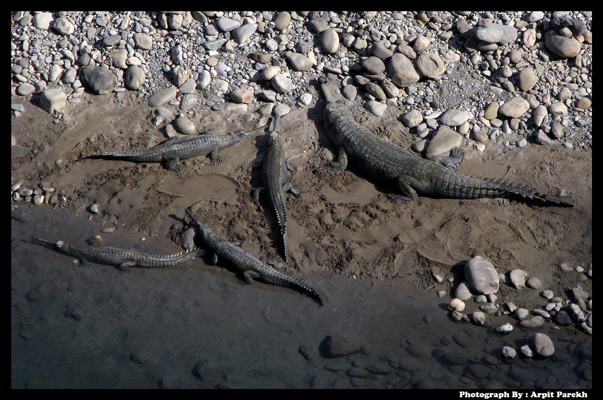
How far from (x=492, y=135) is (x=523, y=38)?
6.74ft

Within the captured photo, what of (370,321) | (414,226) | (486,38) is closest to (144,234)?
(370,321)

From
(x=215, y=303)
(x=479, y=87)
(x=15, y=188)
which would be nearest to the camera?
(x=215, y=303)

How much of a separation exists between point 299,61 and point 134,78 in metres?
2.96

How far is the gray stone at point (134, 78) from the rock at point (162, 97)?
374mm

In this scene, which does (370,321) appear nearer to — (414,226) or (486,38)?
(414,226)

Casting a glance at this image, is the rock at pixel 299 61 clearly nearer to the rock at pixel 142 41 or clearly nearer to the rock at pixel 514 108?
the rock at pixel 142 41

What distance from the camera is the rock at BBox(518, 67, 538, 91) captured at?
7793 millimetres

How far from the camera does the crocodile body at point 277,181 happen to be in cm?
678

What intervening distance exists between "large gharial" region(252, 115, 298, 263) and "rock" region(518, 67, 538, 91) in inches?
168

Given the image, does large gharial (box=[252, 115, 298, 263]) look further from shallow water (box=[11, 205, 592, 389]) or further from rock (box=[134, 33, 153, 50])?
rock (box=[134, 33, 153, 50])

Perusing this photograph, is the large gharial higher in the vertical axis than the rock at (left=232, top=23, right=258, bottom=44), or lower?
lower

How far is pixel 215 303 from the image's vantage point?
6.21 meters

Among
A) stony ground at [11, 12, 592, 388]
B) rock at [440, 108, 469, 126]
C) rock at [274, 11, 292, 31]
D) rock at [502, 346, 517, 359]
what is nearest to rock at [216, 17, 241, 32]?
stony ground at [11, 12, 592, 388]

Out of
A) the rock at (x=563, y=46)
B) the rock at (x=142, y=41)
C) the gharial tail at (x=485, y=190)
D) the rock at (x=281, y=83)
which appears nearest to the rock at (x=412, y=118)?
the gharial tail at (x=485, y=190)
